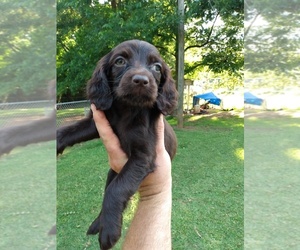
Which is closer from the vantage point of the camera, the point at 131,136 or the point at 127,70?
the point at 127,70

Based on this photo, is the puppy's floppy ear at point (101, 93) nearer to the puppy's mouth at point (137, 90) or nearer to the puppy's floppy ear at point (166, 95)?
the puppy's mouth at point (137, 90)

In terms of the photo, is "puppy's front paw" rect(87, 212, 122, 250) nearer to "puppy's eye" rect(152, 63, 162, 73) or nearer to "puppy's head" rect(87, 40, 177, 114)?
"puppy's head" rect(87, 40, 177, 114)

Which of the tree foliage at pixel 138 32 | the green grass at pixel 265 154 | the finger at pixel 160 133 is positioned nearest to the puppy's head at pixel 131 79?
the finger at pixel 160 133

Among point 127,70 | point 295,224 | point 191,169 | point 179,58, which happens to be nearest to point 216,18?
point 179,58

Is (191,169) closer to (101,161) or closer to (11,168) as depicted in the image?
(101,161)

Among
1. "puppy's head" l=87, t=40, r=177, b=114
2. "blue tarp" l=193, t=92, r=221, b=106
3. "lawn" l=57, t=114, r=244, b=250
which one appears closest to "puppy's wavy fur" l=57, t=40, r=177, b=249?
"puppy's head" l=87, t=40, r=177, b=114
